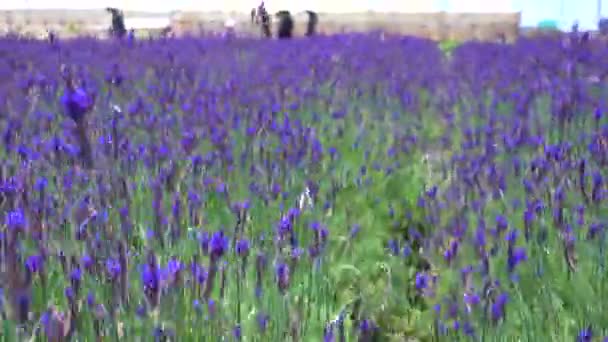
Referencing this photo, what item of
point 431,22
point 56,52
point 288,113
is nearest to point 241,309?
point 288,113

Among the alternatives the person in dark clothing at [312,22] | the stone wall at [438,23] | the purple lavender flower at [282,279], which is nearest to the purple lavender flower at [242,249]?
the purple lavender flower at [282,279]

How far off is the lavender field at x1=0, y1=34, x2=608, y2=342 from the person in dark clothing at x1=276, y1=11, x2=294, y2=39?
13.0 m

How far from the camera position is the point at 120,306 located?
78.4 inches

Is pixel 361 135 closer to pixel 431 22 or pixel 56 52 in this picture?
pixel 56 52

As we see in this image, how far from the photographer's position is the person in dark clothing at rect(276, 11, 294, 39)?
18891 mm

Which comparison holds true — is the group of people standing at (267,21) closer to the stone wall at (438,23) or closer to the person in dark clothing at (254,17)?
the person in dark clothing at (254,17)

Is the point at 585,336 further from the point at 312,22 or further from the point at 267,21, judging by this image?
the point at 312,22

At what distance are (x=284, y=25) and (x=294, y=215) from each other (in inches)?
650

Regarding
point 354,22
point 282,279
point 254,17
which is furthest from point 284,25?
point 282,279

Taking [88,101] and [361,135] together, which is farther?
[361,135]

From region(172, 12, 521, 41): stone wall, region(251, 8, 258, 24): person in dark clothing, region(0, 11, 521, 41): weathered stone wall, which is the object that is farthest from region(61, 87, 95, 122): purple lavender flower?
region(172, 12, 521, 41): stone wall

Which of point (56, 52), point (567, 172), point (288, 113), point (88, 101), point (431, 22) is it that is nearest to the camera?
point (88, 101)

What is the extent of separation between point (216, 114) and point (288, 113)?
0.65 m

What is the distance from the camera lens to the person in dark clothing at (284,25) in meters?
18.9
